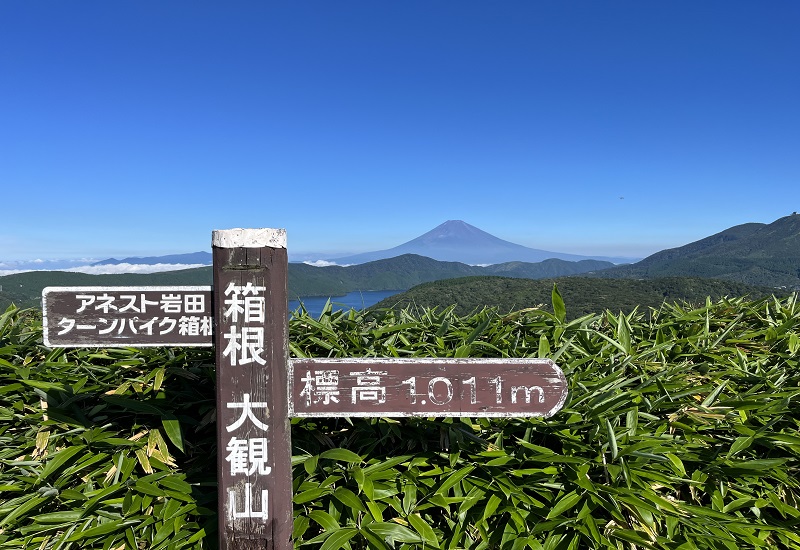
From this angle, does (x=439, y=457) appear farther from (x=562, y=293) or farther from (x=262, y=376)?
(x=562, y=293)

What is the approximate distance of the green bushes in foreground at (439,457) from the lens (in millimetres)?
2281

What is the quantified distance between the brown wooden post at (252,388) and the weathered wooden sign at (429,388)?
0.16m

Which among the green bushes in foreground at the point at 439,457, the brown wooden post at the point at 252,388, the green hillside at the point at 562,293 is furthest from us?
the green hillside at the point at 562,293

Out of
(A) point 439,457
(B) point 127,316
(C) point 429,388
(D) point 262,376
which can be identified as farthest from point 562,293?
(B) point 127,316

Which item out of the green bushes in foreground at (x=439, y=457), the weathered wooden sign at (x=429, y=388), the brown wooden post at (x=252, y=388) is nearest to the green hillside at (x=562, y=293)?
Result: the green bushes in foreground at (x=439, y=457)

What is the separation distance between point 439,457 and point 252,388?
1051 millimetres

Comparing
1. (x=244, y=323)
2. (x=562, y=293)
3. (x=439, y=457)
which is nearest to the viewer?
(x=244, y=323)

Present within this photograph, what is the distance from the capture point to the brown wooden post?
210 cm

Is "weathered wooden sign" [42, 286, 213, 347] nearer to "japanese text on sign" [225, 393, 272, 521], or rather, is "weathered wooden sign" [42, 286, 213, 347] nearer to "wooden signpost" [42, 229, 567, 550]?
"wooden signpost" [42, 229, 567, 550]

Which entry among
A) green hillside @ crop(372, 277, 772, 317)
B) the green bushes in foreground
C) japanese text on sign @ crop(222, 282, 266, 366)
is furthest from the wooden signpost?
green hillside @ crop(372, 277, 772, 317)

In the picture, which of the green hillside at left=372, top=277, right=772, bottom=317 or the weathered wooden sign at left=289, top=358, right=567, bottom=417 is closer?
the weathered wooden sign at left=289, top=358, right=567, bottom=417

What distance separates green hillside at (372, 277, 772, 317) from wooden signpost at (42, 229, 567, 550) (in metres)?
1.37

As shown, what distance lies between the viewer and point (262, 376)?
2.13 m

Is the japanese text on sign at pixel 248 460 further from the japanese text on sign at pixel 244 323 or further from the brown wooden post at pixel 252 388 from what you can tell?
the japanese text on sign at pixel 244 323
